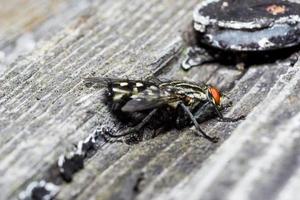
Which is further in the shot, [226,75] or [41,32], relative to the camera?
[41,32]

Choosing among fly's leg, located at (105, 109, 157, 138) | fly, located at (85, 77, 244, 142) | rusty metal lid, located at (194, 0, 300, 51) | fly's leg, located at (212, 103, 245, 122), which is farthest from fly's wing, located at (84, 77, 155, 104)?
rusty metal lid, located at (194, 0, 300, 51)

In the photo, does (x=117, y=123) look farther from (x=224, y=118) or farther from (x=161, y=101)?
(x=224, y=118)

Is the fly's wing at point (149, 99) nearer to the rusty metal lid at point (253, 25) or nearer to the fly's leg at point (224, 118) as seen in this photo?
the fly's leg at point (224, 118)

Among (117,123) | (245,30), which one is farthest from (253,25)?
(117,123)

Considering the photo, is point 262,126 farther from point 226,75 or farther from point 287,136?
point 226,75

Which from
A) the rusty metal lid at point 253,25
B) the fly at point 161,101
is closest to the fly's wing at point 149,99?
the fly at point 161,101

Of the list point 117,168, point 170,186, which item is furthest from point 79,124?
point 170,186
